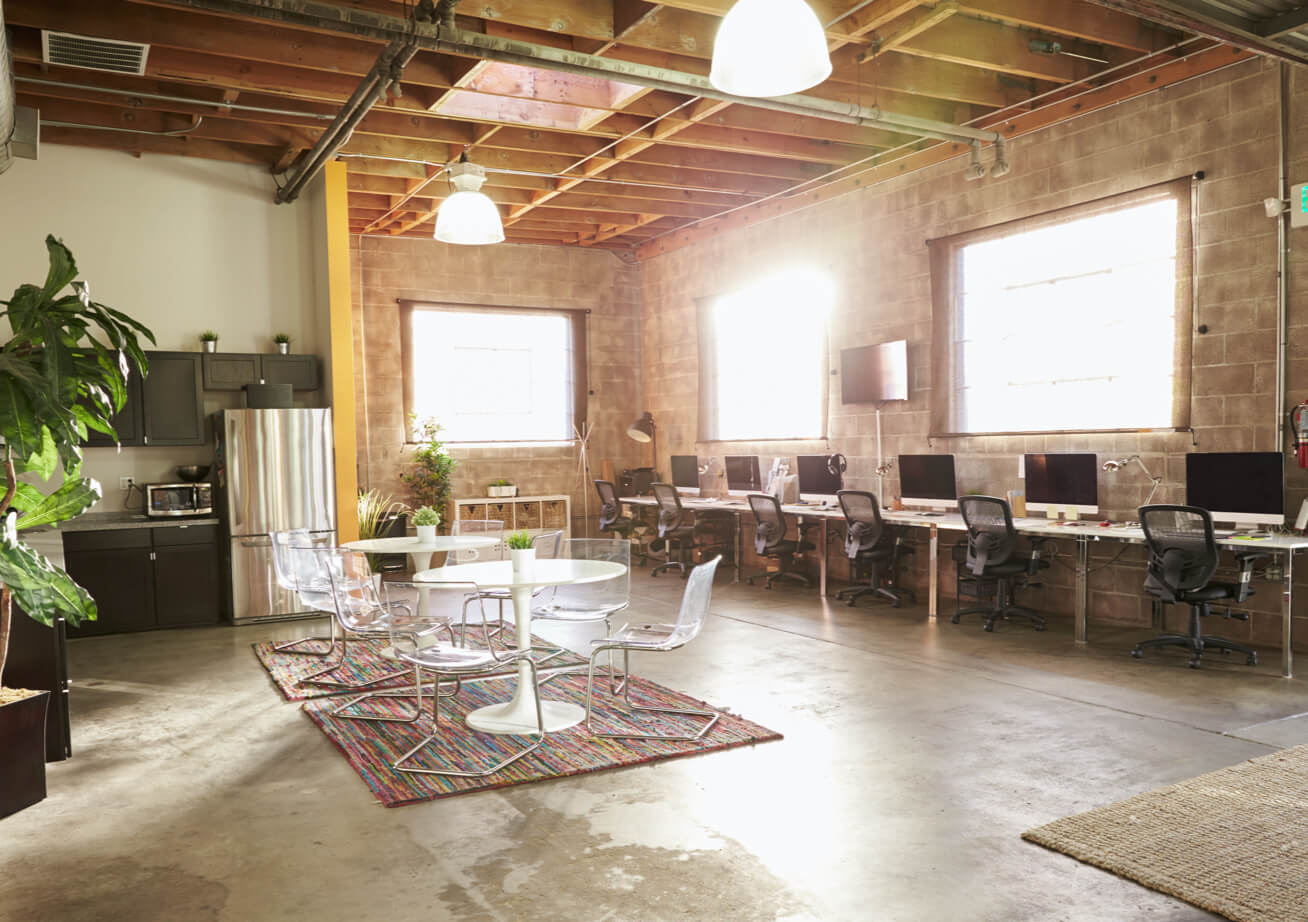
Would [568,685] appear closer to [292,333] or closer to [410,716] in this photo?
[410,716]

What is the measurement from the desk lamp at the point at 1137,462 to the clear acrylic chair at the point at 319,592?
184 inches

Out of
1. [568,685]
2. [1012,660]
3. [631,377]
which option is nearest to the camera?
[568,685]

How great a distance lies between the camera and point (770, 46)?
3410 millimetres

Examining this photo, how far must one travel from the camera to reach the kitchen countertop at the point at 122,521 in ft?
23.0

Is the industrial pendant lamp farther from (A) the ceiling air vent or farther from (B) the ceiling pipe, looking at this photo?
(A) the ceiling air vent

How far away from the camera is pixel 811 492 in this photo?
30.2ft

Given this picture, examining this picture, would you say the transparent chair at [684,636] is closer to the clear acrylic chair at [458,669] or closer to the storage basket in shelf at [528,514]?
the clear acrylic chair at [458,669]

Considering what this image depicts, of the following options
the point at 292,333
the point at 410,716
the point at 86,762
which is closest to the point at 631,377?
the point at 292,333

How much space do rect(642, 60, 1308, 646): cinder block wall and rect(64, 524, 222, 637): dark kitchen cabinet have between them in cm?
531

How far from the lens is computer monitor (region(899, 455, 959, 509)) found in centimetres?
774

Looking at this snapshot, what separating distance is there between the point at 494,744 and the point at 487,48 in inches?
133

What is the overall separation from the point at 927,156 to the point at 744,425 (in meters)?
3.48

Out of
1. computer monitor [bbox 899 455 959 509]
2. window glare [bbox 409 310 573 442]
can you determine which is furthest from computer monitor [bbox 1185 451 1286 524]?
window glare [bbox 409 310 573 442]

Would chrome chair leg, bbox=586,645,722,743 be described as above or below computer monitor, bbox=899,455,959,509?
below
